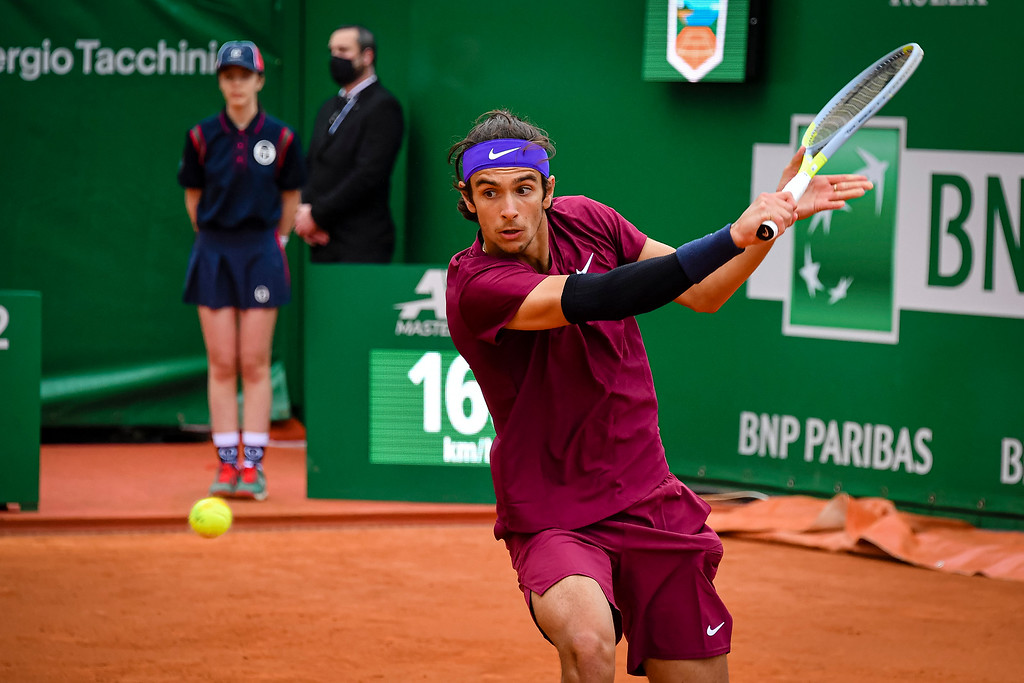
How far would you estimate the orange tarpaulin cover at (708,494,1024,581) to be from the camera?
6109mm

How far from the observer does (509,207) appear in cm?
319

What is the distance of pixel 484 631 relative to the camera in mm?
5121

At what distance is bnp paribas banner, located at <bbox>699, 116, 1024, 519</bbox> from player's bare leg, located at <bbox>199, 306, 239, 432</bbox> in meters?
2.62

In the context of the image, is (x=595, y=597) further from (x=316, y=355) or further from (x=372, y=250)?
(x=372, y=250)

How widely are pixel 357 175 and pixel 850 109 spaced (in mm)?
4457

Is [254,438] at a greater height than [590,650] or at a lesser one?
lesser

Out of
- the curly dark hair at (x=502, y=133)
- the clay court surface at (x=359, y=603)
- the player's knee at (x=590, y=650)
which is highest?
the curly dark hair at (x=502, y=133)

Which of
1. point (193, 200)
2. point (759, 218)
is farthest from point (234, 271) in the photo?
point (759, 218)

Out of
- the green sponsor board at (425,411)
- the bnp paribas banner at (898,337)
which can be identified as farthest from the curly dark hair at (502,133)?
the bnp paribas banner at (898,337)

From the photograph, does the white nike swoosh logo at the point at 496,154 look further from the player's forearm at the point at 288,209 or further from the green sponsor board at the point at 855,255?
the player's forearm at the point at 288,209

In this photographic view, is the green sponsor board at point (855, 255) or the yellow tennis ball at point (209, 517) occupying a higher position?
the green sponsor board at point (855, 255)

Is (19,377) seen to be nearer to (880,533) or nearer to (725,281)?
(880,533)

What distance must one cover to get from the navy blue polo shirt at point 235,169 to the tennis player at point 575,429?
11.9ft

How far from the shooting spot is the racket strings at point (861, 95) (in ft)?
11.0
